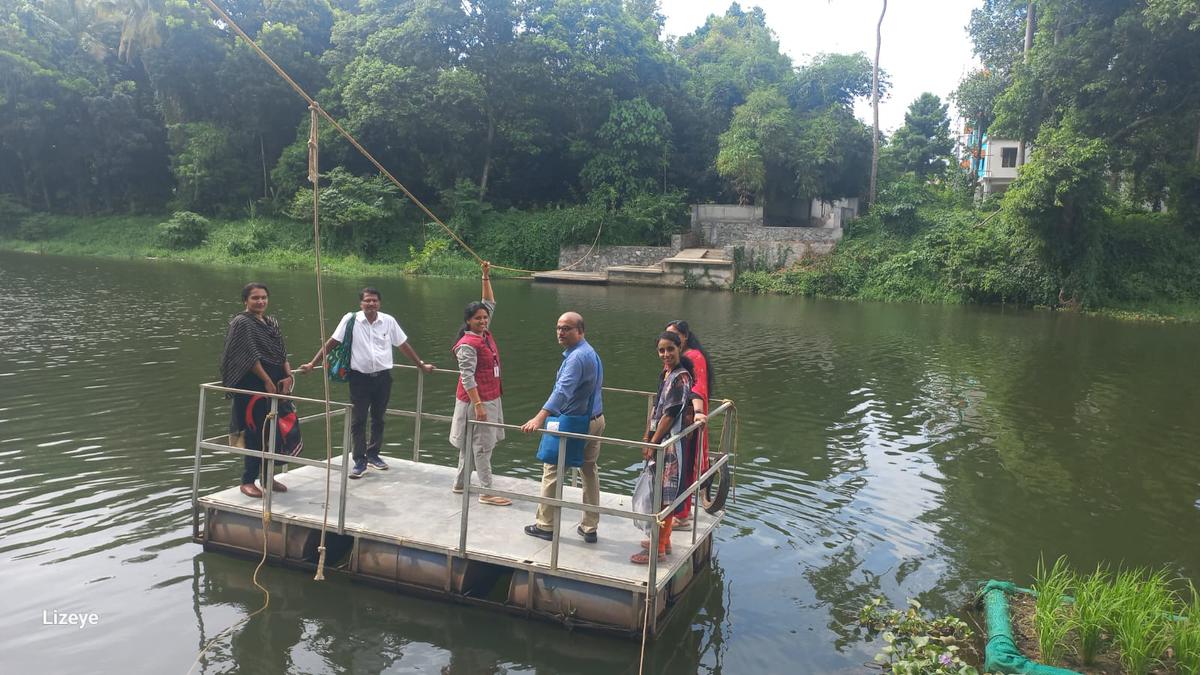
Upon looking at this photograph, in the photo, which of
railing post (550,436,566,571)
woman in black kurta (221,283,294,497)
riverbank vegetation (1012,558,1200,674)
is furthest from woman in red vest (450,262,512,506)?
riverbank vegetation (1012,558,1200,674)

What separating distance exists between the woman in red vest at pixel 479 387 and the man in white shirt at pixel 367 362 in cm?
83

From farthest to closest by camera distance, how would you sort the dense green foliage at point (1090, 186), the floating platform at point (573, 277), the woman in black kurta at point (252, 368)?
1. the floating platform at point (573, 277)
2. the dense green foliage at point (1090, 186)
3. the woman in black kurta at point (252, 368)

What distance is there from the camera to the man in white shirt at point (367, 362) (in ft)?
23.9

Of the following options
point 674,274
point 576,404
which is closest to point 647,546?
point 576,404

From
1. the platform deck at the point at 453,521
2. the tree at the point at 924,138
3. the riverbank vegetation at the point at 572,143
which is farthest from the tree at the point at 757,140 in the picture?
the platform deck at the point at 453,521

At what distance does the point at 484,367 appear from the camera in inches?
270

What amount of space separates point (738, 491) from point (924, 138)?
5543cm

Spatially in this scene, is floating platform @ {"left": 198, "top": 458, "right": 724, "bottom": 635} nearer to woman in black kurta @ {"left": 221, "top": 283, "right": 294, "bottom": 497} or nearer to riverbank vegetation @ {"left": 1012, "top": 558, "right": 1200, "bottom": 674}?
woman in black kurta @ {"left": 221, "top": 283, "right": 294, "bottom": 497}

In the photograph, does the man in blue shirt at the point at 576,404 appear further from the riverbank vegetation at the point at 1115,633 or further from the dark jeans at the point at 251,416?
the riverbank vegetation at the point at 1115,633

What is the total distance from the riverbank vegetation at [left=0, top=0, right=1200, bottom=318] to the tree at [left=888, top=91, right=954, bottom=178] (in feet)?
0.95

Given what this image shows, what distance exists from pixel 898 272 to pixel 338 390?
2804 cm

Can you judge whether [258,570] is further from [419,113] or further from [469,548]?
[419,113]

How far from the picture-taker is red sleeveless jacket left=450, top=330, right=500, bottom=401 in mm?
6761

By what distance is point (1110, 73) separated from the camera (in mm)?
30203
